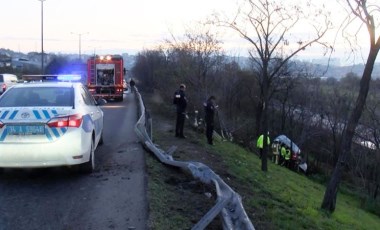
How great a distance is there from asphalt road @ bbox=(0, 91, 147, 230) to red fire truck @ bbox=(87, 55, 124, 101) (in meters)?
24.3

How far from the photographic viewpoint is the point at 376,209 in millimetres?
22719

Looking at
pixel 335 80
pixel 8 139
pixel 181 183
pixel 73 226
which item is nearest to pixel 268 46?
pixel 181 183

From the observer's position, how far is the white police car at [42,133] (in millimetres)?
Result: 7098

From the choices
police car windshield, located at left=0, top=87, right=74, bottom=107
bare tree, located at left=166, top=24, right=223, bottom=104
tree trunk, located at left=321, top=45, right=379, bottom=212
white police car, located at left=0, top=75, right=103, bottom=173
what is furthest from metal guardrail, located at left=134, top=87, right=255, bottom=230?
bare tree, located at left=166, top=24, right=223, bottom=104

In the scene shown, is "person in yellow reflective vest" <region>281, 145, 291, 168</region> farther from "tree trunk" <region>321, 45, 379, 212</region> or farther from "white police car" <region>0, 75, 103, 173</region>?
"white police car" <region>0, 75, 103, 173</region>

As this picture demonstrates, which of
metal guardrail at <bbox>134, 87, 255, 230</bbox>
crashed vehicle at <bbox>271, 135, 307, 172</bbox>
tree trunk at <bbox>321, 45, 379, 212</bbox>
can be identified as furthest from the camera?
crashed vehicle at <bbox>271, 135, 307, 172</bbox>

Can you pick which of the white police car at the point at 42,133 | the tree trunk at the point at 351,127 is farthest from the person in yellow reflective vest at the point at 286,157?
the white police car at the point at 42,133

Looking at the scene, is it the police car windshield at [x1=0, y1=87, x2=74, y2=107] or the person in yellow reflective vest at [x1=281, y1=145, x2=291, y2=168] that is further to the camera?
the person in yellow reflective vest at [x1=281, y1=145, x2=291, y2=168]

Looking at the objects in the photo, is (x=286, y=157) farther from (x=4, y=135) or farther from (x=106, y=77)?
(x=4, y=135)

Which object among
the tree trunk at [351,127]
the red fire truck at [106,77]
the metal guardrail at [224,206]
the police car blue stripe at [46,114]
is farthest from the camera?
the red fire truck at [106,77]

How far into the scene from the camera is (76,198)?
6746mm

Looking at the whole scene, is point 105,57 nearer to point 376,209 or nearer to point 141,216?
point 376,209

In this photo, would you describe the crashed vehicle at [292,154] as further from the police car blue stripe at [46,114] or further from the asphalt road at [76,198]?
the police car blue stripe at [46,114]

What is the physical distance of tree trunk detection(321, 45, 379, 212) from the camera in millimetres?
10570
